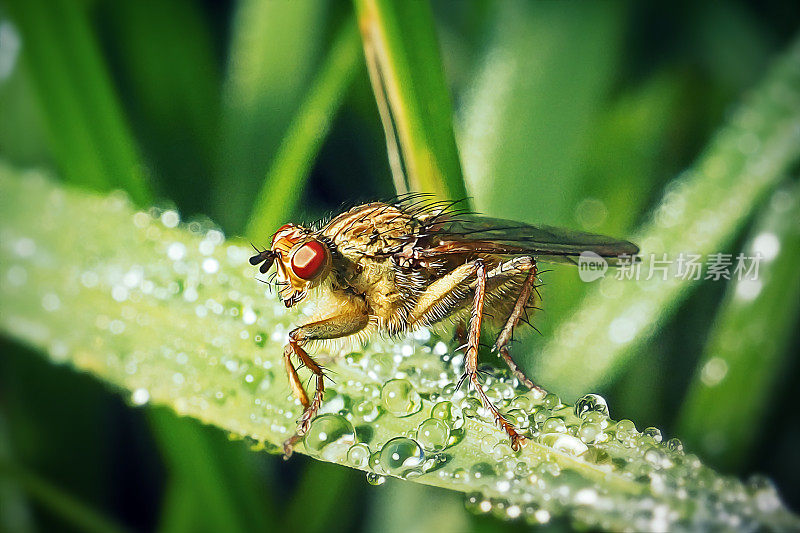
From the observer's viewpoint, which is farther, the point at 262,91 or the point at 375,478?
the point at 262,91

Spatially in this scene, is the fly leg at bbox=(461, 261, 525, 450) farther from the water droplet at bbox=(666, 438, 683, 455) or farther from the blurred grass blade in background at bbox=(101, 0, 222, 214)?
the blurred grass blade in background at bbox=(101, 0, 222, 214)

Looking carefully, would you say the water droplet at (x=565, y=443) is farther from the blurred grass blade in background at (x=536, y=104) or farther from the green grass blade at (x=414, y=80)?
the blurred grass blade in background at (x=536, y=104)

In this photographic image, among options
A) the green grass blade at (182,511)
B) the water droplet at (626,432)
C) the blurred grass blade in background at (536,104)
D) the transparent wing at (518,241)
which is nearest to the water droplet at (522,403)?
the water droplet at (626,432)

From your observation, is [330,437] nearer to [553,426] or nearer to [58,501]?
[553,426]

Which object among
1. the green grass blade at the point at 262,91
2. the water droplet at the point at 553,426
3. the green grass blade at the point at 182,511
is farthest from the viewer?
the green grass blade at the point at 262,91

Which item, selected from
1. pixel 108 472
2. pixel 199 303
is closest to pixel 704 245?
pixel 199 303

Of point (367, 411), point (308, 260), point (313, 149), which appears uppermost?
point (313, 149)

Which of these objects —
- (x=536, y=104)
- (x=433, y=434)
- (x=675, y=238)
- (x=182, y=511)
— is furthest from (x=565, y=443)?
(x=536, y=104)
